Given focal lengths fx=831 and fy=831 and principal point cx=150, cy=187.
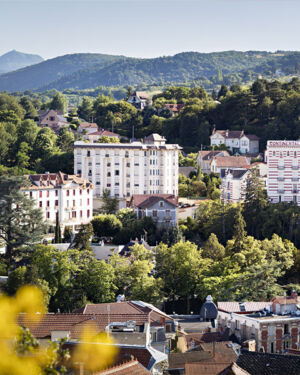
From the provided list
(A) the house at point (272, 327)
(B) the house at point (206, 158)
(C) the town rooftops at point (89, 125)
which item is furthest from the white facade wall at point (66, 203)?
(C) the town rooftops at point (89, 125)

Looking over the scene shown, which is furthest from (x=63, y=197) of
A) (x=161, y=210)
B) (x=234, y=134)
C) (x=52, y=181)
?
(x=234, y=134)

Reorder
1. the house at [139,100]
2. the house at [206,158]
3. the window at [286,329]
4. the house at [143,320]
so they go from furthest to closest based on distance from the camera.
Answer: the house at [139,100]
the house at [206,158]
the window at [286,329]
the house at [143,320]

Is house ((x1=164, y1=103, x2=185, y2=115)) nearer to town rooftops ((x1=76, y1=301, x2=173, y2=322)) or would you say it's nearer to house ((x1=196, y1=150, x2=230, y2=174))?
house ((x1=196, y1=150, x2=230, y2=174))

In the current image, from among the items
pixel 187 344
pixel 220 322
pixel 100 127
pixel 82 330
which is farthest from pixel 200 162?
pixel 82 330

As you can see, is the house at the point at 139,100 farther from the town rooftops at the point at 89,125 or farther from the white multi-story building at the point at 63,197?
the white multi-story building at the point at 63,197

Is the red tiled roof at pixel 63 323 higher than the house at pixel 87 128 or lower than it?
lower

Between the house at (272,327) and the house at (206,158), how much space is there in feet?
148

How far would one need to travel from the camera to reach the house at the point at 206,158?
276 ft

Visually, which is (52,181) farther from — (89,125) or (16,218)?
(89,125)

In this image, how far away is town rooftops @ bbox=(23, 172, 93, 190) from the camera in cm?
6638

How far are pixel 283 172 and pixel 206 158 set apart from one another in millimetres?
22266

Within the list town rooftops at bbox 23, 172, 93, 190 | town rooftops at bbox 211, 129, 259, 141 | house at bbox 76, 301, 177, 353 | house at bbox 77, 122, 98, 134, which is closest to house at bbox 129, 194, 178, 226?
town rooftops at bbox 23, 172, 93, 190

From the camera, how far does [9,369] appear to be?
13.8 metres

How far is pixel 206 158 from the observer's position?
85250 mm
